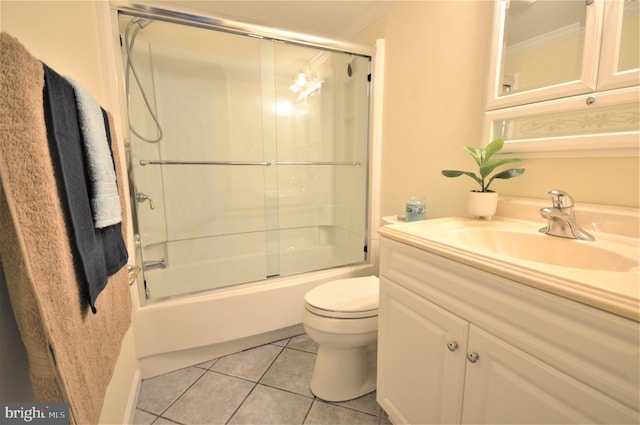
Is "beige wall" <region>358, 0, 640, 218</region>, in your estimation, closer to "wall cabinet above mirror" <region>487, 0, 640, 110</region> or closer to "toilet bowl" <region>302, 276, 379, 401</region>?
"wall cabinet above mirror" <region>487, 0, 640, 110</region>

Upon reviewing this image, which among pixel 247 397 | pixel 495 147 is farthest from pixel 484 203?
pixel 247 397

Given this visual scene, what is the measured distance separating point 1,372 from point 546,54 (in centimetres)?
169

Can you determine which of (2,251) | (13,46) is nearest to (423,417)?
(2,251)

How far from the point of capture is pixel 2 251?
1.27 feet

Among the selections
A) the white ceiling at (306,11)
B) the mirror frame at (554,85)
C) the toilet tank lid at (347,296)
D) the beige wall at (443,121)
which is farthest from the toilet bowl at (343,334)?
the white ceiling at (306,11)

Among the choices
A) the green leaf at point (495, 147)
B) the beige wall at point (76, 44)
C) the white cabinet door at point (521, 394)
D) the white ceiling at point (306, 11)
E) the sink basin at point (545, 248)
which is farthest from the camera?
the white ceiling at point (306, 11)

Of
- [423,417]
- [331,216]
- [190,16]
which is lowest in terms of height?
[423,417]

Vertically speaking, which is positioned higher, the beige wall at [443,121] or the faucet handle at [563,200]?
the beige wall at [443,121]

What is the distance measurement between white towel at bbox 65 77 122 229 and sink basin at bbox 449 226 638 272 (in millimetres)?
898

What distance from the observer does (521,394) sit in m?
0.60

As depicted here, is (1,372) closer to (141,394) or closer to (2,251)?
(2,251)

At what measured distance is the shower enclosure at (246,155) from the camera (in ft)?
Answer: 5.65

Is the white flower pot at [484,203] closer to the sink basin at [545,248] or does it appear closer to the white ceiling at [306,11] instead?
the sink basin at [545,248]

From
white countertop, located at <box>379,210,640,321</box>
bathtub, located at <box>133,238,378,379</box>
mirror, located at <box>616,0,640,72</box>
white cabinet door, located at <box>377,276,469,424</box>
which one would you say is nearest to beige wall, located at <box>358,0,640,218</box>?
white countertop, located at <box>379,210,640,321</box>
